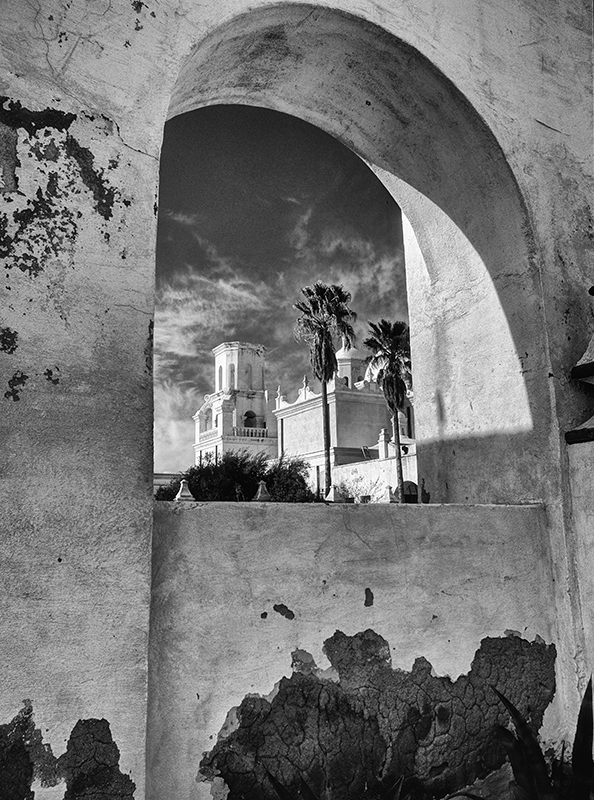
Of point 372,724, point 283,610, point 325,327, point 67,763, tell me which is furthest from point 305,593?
point 325,327

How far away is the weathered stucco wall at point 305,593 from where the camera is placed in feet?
7.35

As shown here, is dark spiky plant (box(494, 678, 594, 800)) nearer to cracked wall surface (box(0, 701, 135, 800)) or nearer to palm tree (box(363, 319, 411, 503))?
cracked wall surface (box(0, 701, 135, 800))

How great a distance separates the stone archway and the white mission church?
23119 millimetres

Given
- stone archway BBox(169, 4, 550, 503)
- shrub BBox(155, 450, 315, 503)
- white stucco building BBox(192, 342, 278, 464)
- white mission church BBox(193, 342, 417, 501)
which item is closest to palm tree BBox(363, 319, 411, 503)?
white mission church BBox(193, 342, 417, 501)

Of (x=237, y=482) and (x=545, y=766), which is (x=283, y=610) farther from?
(x=237, y=482)

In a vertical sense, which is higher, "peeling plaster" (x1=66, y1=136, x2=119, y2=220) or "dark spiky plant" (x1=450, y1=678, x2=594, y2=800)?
"peeling plaster" (x1=66, y1=136, x2=119, y2=220)

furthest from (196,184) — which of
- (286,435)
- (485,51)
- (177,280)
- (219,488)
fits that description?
(485,51)

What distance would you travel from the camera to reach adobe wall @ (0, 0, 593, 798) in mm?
1980

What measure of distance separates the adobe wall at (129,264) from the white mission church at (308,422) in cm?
2357

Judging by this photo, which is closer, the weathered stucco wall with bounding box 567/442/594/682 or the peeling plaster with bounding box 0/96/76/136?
the peeling plaster with bounding box 0/96/76/136

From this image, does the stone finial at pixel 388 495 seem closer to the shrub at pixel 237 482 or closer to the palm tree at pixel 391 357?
the shrub at pixel 237 482

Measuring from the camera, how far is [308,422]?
37.4m

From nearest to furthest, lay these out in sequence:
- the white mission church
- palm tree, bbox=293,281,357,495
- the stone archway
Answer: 1. the stone archway
2. the white mission church
3. palm tree, bbox=293,281,357,495

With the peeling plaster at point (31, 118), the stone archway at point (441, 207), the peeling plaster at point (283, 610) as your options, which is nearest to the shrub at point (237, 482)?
the stone archway at point (441, 207)
